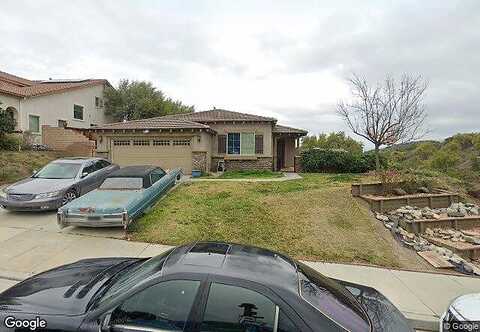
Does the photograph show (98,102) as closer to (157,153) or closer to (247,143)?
(157,153)

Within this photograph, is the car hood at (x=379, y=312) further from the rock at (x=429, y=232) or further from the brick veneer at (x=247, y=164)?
the brick veneer at (x=247, y=164)

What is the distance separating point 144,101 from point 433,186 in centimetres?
2540

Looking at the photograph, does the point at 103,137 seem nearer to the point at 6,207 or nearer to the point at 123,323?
the point at 6,207

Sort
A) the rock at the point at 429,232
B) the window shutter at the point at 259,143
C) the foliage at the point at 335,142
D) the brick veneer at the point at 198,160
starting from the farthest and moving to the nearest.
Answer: the foliage at the point at 335,142
the window shutter at the point at 259,143
the brick veneer at the point at 198,160
the rock at the point at 429,232

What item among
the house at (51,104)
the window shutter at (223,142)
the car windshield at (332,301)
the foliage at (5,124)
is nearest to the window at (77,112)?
the house at (51,104)

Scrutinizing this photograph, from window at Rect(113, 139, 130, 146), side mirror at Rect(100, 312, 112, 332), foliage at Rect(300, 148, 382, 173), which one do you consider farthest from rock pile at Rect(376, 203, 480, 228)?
window at Rect(113, 139, 130, 146)

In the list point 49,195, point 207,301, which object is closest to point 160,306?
point 207,301

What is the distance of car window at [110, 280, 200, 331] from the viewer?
225cm

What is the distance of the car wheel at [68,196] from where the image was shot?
28.3 feet

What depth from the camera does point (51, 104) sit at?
2316cm

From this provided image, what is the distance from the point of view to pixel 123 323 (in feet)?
7.50

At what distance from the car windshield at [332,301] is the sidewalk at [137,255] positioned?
A: 2.26m

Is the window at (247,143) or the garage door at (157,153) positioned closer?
the garage door at (157,153)

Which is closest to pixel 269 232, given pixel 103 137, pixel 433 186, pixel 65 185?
pixel 65 185
